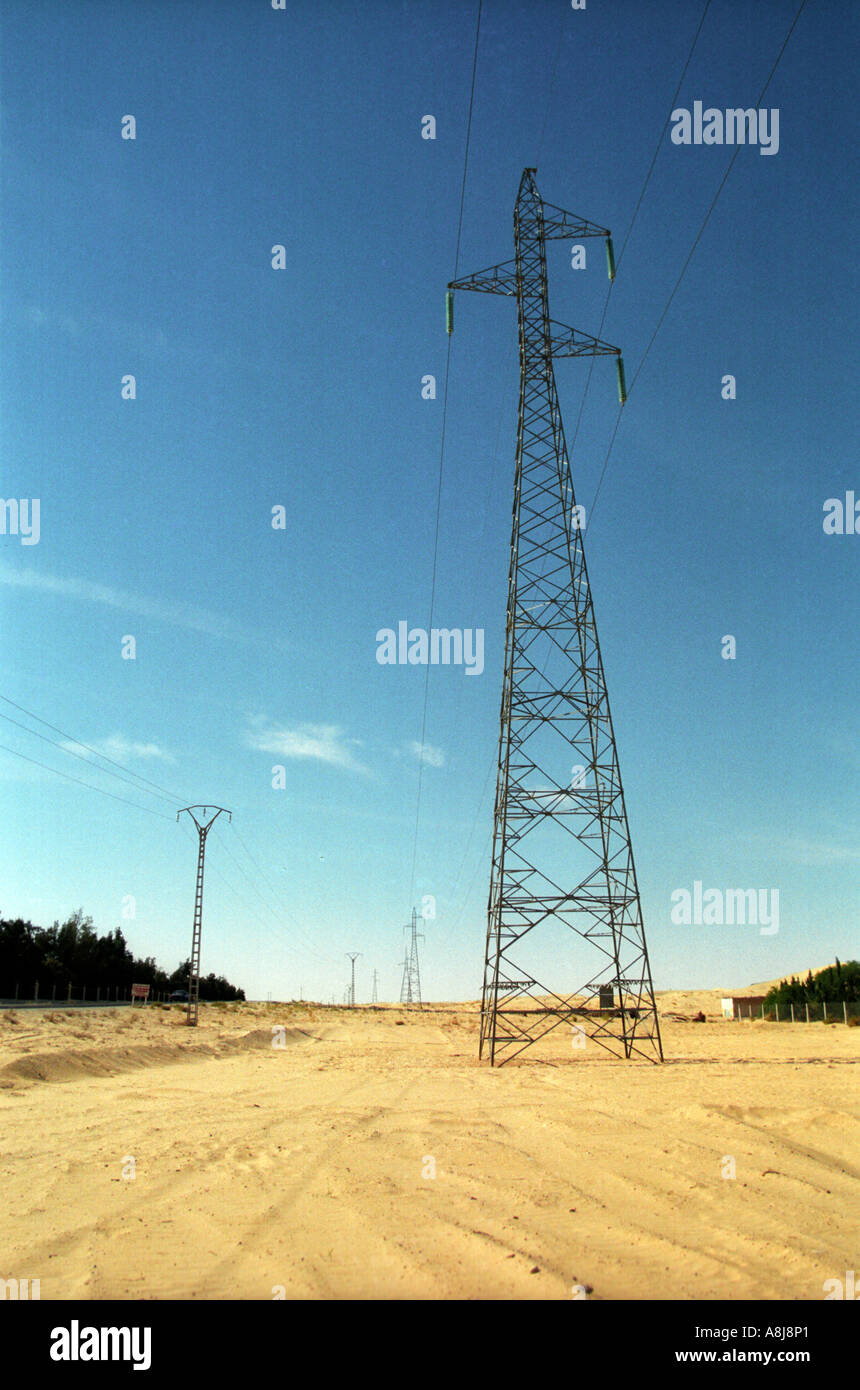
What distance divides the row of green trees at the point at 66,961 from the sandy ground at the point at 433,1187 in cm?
4903

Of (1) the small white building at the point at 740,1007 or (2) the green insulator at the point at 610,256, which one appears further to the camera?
(1) the small white building at the point at 740,1007

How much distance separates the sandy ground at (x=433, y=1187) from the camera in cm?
693

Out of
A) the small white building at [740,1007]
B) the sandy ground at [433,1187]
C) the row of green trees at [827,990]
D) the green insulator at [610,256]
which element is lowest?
the small white building at [740,1007]

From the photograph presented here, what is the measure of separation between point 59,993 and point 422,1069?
5473 cm

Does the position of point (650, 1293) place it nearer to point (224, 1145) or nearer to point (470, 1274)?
point (470, 1274)

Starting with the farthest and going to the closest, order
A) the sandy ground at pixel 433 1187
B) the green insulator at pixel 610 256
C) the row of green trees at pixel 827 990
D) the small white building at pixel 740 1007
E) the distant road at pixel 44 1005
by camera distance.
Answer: the small white building at pixel 740 1007
the row of green trees at pixel 827 990
the distant road at pixel 44 1005
the green insulator at pixel 610 256
the sandy ground at pixel 433 1187

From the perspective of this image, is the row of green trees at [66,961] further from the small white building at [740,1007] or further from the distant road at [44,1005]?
the small white building at [740,1007]

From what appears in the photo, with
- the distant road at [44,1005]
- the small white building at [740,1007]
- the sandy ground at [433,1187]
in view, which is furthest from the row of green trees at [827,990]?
the distant road at [44,1005]

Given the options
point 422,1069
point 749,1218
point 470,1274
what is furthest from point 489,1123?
point 422,1069

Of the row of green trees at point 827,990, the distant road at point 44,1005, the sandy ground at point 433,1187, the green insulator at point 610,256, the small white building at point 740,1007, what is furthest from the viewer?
the small white building at point 740,1007

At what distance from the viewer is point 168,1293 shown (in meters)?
6.67

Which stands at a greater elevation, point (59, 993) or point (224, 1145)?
point (224, 1145)

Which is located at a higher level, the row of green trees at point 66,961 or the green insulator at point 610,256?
the green insulator at point 610,256

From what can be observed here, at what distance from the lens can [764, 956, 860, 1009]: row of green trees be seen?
170ft
